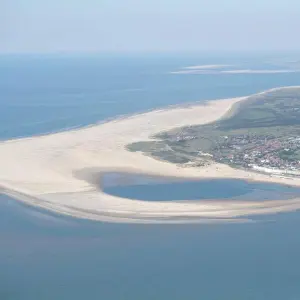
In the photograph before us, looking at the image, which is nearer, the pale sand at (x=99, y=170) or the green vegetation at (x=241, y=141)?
the pale sand at (x=99, y=170)

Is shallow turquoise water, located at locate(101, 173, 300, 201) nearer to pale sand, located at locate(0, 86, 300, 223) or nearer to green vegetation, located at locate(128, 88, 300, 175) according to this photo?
pale sand, located at locate(0, 86, 300, 223)

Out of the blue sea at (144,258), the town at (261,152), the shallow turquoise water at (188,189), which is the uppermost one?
the town at (261,152)

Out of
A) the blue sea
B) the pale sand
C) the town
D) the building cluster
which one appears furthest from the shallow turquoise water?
the building cluster

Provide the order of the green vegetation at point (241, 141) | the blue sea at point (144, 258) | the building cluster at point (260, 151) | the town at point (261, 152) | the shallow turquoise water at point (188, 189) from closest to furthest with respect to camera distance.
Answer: the blue sea at point (144, 258), the shallow turquoise water at point (188, 189), the town at point (261, 152), the building cluster at point (260, 151), the green vegetation at point (241, 141)

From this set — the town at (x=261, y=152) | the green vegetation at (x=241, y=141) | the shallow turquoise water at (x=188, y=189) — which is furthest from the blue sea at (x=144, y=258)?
the green vegetation at (x=241, y=141)

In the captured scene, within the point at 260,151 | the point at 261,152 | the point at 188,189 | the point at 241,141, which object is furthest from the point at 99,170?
the point at 241,141

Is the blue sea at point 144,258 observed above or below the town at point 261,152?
below

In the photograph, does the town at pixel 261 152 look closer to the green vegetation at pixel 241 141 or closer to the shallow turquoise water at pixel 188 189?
the green vegetation at pixel 241 141

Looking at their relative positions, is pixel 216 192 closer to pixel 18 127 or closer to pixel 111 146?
pixel 111 146

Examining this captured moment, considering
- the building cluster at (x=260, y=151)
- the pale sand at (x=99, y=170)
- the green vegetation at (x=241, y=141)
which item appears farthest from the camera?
the green vegetation at (x=241, y=141)

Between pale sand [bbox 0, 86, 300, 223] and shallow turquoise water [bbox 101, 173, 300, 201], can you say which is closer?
pale sand [bbox 0, 86, 300, 223]
